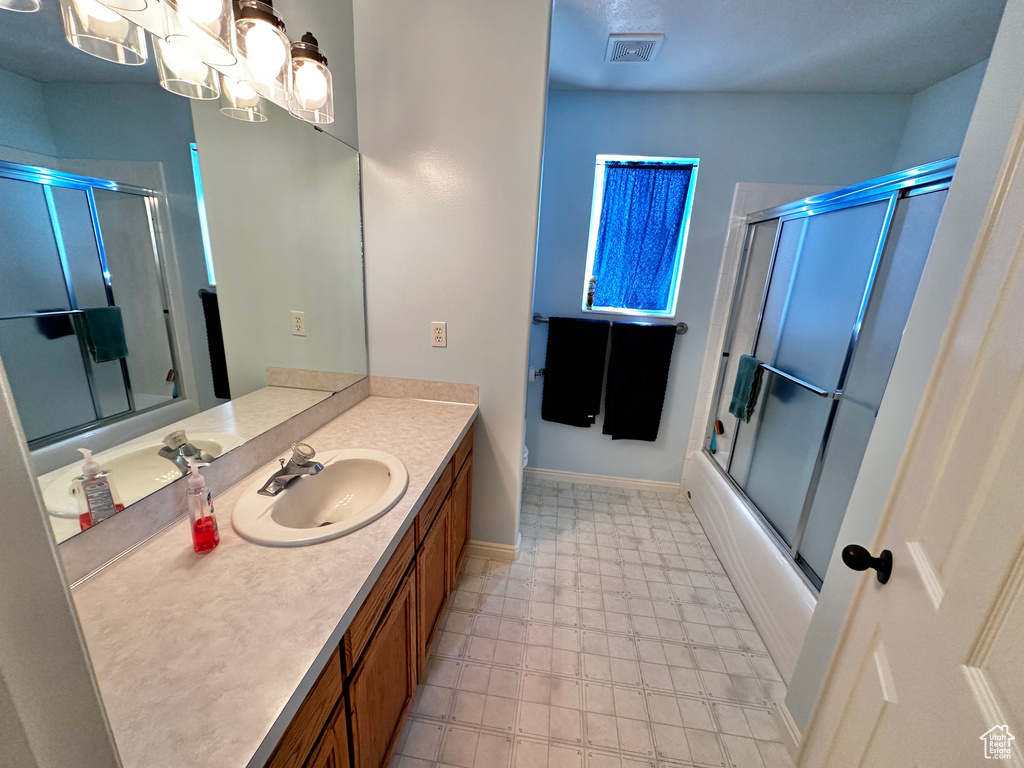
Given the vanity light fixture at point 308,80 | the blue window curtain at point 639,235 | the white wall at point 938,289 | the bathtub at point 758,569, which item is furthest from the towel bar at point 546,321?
the vanity light fixture at point 308,80

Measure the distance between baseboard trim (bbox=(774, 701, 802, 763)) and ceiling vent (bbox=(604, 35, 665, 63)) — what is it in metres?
2.57

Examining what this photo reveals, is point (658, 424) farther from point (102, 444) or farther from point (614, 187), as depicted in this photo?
point (102, 444)

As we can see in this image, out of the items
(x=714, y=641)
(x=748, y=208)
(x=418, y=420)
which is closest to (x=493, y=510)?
(x=418, y=420)

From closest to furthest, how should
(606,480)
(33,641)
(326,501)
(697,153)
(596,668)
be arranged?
(33,641), (326,501), (596,668), (697,153), (606,480)

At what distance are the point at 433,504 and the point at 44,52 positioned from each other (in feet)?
4.13

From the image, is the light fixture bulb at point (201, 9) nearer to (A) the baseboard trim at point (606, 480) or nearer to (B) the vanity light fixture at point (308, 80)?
(B) the vanity light fixture at point (308, 80)

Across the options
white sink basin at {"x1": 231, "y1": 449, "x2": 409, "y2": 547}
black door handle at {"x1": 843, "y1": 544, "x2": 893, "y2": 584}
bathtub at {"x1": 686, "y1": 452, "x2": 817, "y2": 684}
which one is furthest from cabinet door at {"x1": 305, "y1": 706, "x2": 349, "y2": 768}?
bathtub at {"x1": 686, "y1": 452, "x2": 817, "y2": 684}

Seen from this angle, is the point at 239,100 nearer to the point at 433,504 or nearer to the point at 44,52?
the point at 44,52

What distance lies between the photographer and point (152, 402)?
888mm

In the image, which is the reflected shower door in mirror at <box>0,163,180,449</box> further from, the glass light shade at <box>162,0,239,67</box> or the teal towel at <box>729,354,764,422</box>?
the teal towel at <box>729,354,764,422</box>

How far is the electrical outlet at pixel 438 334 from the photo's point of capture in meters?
1.72

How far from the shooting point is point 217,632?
675 mm

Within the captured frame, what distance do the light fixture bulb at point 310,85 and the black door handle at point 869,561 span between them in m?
1.65

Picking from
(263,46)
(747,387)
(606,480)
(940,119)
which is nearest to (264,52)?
(263,46)
